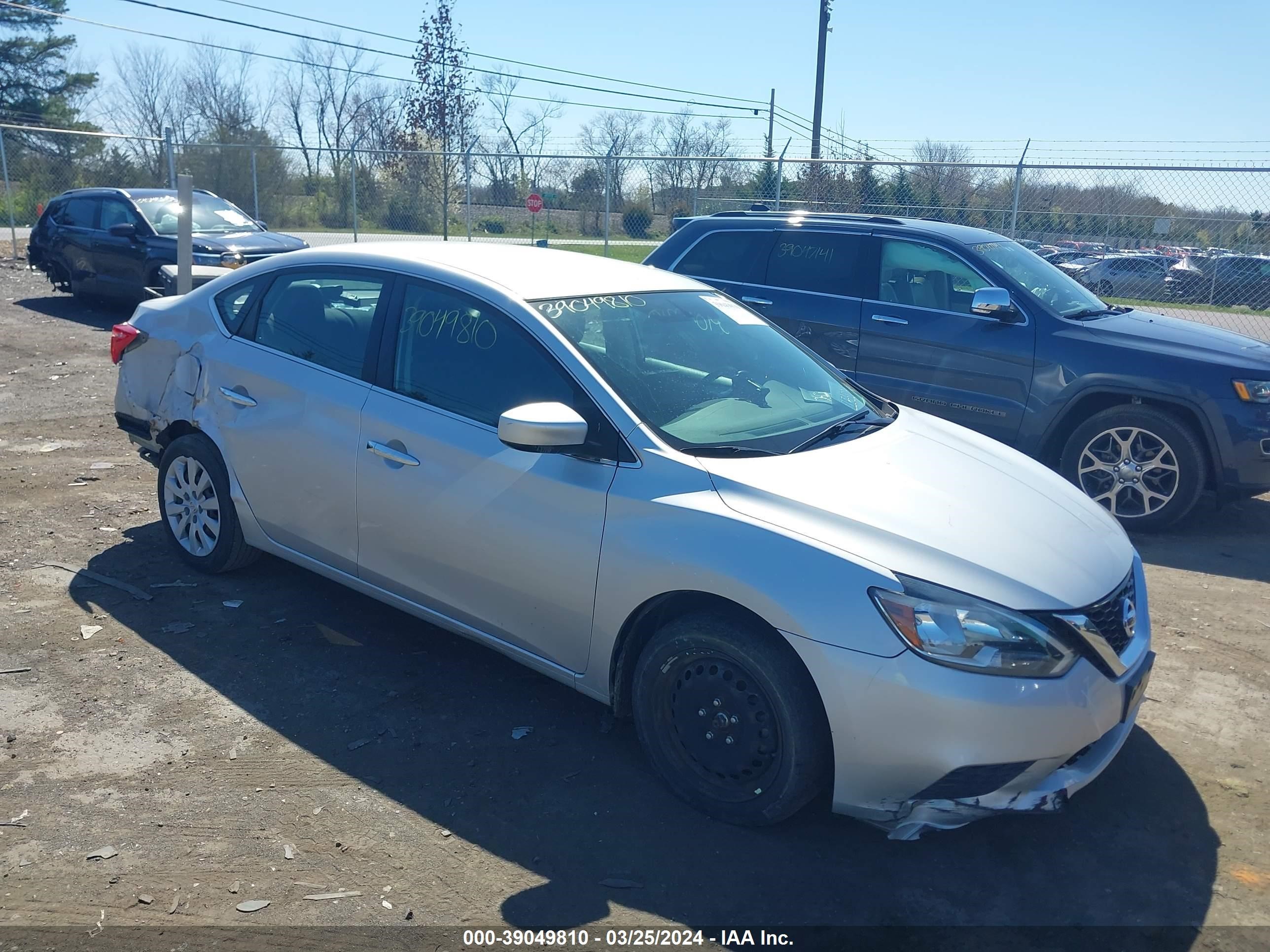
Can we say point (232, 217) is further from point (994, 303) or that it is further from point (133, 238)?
point (994, 303)

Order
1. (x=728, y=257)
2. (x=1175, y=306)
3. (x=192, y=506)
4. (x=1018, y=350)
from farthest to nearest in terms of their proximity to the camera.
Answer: (x=1175, y=306)
(x=728, y=257)
(x=1018, y=350)
(x=192, y=506)

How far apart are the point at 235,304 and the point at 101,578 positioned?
5.15 ft

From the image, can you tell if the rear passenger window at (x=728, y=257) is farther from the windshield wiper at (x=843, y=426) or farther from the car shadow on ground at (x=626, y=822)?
the car shadow on ground at (x=626, y=822)

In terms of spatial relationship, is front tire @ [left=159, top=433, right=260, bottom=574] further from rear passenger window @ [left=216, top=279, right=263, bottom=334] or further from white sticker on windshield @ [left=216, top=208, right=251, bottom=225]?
white sticker on windshield @ [left=216, top=208, right=251, bottom=225]

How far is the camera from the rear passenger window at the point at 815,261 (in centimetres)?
776

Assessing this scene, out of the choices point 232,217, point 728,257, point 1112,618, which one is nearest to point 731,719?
point 1112,618

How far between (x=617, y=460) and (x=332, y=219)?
22.2 m

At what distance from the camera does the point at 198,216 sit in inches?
548

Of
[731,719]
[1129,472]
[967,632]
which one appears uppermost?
[967,632]

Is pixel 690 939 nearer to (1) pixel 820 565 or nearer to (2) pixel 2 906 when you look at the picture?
(1) pixel 820 565

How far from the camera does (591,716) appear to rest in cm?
409

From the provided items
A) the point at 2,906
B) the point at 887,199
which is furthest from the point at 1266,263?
the point at 2,906

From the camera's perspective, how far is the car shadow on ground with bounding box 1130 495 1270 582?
6176 millimetres

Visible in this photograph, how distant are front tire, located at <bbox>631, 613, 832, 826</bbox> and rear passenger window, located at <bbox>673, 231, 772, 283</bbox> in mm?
5244
